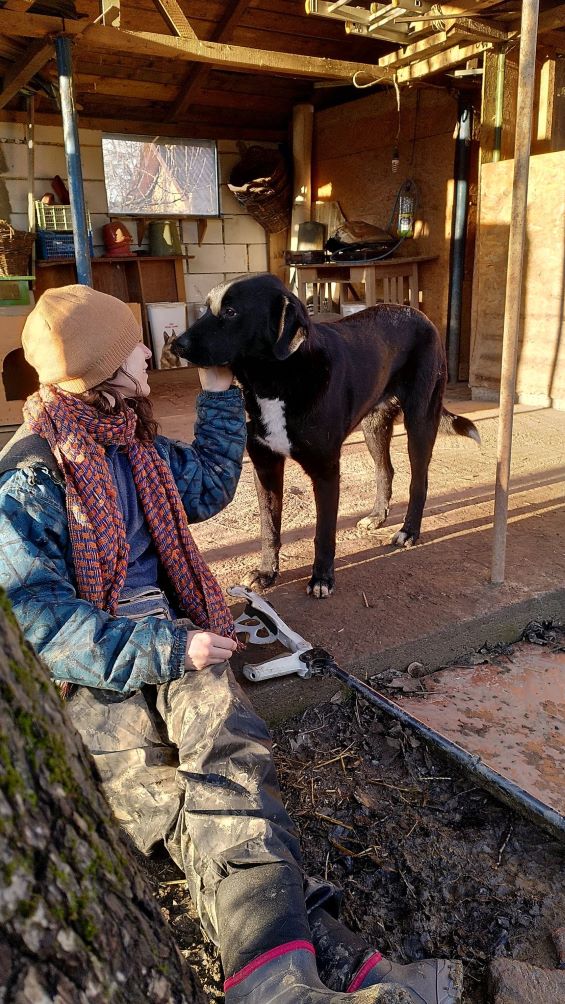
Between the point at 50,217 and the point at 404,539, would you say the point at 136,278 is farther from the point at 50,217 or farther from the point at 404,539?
the point at 404,539

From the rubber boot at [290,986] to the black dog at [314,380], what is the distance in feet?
5.59

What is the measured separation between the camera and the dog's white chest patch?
268 cm

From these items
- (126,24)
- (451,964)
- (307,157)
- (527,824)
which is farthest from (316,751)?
(307,157)

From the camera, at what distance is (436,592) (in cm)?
294

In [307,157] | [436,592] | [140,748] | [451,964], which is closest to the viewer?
Answer: [451,964]

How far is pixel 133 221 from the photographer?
891 cm

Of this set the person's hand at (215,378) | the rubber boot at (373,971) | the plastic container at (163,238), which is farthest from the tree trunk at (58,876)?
the plastic container at (163,238)

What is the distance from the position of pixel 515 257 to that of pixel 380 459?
4.22 ft

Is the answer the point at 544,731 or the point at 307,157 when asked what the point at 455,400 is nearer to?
the point at 307,157

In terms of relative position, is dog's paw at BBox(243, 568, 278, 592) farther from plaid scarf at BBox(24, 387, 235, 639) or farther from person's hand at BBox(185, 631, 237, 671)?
person's hand at BBox(185, 631, 237, 671)

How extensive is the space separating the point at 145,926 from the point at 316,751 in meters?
1.33

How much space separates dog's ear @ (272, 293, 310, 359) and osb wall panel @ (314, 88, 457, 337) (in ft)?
18.8

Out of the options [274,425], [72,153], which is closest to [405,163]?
[72,153]

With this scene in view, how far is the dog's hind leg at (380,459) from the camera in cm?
360
